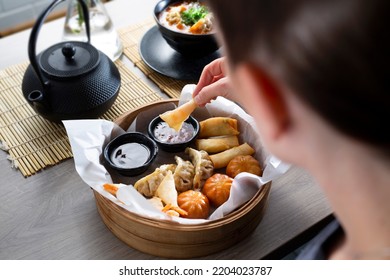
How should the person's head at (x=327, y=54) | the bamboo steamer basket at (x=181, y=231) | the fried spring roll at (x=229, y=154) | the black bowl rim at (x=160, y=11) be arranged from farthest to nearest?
the black bowl rim at (x=160, y=11)
the fried spring roll at (x=229, y=154)
the bamboo steamer basket at (x=181, y=231)
the person's head at (x=327, y=54)

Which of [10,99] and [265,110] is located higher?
[265,110]

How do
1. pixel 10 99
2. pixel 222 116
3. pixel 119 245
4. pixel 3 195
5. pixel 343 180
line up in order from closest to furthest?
pixel 343 180
pixel 119 245
pixel 3 195
pixel 222 116
pixel 10 99

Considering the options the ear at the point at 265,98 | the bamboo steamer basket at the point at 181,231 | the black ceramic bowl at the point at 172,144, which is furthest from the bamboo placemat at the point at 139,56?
the ear at the point at 265,98

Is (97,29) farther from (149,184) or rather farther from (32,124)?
(149,184)

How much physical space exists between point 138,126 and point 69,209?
292 millimetres

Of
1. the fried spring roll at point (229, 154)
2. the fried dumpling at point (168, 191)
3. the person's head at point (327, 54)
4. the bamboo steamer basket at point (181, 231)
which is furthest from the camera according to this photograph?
the fried spring roll at point (229, 154)

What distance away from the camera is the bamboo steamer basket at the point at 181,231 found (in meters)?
1.02

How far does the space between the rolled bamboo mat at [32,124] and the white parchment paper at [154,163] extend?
12 centimetres

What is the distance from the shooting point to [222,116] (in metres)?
1.33

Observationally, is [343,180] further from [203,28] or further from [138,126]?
[203,28]

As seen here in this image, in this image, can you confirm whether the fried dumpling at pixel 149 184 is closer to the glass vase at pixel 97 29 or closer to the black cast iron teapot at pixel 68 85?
the black cast iron teapot at pixel 68 85

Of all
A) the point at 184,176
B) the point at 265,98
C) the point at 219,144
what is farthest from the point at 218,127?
the point at 265,98

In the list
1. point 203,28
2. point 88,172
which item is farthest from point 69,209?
point 203,28

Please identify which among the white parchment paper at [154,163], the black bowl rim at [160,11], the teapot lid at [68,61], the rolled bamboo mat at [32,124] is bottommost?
the rolled bamboo mat at [32,124]
